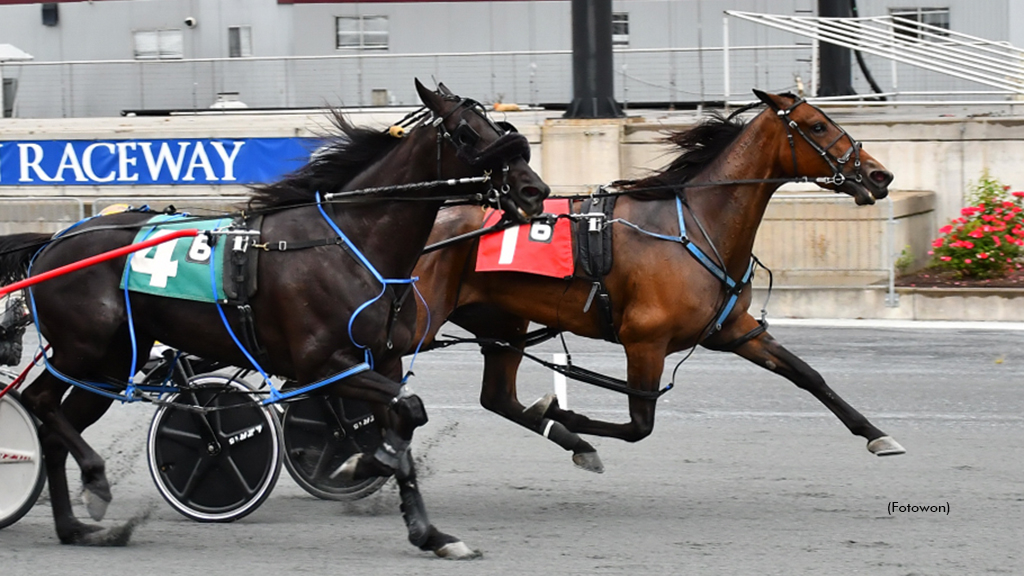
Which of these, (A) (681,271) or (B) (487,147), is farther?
(A) (681,271)

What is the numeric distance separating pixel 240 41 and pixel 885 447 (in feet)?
59.5

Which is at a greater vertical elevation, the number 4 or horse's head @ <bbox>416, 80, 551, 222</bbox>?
horse's head @ <bbox>416, 80, 551, 222</bbox>

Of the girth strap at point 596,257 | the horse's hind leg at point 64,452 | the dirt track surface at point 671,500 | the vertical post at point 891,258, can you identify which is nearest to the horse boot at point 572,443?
the dirt track surface at point 671,500

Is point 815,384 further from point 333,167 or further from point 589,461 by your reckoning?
point 333,167

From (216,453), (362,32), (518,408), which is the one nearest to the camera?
(216,453)

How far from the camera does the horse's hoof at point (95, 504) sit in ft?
19.5

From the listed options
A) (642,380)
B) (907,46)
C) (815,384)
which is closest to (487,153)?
(642,380)

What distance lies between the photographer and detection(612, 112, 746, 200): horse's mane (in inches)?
282

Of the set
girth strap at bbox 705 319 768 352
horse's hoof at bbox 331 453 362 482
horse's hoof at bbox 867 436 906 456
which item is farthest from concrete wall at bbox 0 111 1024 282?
horse's hoof at bbox 331 453 362 482

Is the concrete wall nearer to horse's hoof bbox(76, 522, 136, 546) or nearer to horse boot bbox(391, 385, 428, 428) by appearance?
horse boot bbox(391, 385, 428, 428)

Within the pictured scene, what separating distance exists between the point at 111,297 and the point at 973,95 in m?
15.8

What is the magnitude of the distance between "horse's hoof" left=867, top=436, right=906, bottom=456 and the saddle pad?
11.2 ft

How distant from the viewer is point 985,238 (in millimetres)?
13820

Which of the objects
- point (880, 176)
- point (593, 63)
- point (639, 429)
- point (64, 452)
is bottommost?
point (639, 429)
